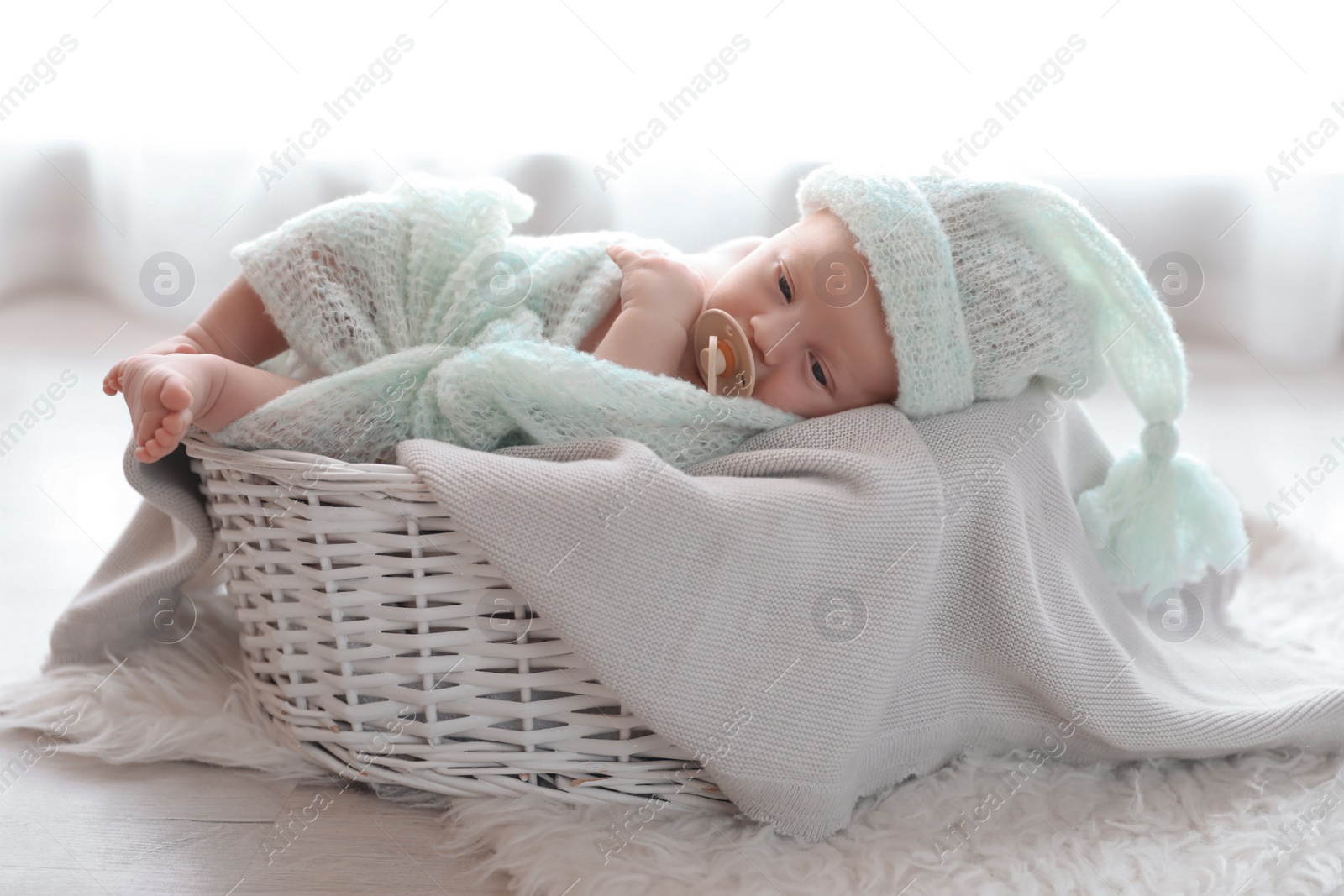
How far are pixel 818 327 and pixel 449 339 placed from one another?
0.37 metres

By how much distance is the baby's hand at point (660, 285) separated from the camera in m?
1.04

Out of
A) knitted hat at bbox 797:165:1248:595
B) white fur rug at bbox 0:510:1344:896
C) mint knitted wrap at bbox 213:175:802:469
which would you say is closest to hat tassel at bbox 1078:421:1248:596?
knitted hat at bbox 797:165:1248:595

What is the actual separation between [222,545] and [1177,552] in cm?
97

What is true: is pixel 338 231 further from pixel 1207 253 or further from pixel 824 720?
pixel 1207 253

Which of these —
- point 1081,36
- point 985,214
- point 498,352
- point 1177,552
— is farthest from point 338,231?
point 1081,36

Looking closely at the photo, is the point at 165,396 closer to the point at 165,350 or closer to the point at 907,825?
the point at 165,350

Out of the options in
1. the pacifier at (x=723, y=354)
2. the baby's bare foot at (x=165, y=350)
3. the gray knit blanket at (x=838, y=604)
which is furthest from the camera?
the pacifier at (x=723, y=354)

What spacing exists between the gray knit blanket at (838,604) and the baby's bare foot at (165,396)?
137 millimetres

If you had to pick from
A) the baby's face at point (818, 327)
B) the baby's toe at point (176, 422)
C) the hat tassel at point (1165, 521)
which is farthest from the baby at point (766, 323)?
the hat tassel at point (1165, 521)

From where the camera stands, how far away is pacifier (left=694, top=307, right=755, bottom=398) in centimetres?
102

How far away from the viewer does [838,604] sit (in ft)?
2.71

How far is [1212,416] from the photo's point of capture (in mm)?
1987

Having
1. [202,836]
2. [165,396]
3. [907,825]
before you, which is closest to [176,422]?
[165,396]

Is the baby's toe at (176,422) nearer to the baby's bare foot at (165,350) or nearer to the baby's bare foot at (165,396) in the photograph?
the baby's bare foot at (165,396)
